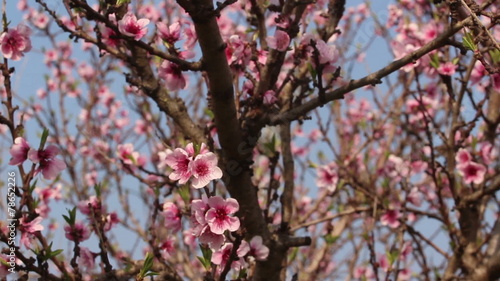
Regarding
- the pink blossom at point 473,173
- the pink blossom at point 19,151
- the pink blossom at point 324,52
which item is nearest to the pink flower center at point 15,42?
the pink blossom at point 19,151

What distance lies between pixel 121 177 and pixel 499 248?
411 centimetres

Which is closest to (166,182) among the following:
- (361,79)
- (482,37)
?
(361,79)

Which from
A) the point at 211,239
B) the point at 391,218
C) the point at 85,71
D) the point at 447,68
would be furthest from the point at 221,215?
the point at 85,71

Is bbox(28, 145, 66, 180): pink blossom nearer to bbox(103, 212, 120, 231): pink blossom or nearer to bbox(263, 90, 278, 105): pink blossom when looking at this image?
bbox(103, 212, 120, 231): pink blossom

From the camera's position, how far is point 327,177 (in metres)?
4.54

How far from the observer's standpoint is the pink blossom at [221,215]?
208 centimetres

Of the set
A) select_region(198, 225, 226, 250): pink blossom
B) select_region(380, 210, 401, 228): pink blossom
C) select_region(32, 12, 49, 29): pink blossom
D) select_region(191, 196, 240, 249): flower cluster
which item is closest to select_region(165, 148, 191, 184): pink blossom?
select_region(191, 196, 240, 249): flower cluster

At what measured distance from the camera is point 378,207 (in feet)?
13.1

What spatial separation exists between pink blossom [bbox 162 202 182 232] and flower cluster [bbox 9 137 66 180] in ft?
1.97

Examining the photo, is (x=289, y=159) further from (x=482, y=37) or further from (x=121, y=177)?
(x=121, y=177)

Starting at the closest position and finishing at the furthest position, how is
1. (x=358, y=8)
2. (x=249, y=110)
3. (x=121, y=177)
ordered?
(x=249, y=110) → (x=121, y=177) → (x=358, y=8)

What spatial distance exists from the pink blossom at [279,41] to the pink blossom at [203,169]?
2.74 ft

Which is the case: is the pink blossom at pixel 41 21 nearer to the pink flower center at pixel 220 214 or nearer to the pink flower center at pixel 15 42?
the pink flower center at pixel 15 42

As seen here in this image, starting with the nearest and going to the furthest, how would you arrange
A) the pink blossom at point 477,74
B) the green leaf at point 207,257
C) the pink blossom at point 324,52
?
1. the green leaf at point 207,257
2. the pink blossom at point 324,52
3. the pink blossom at point 477,74
